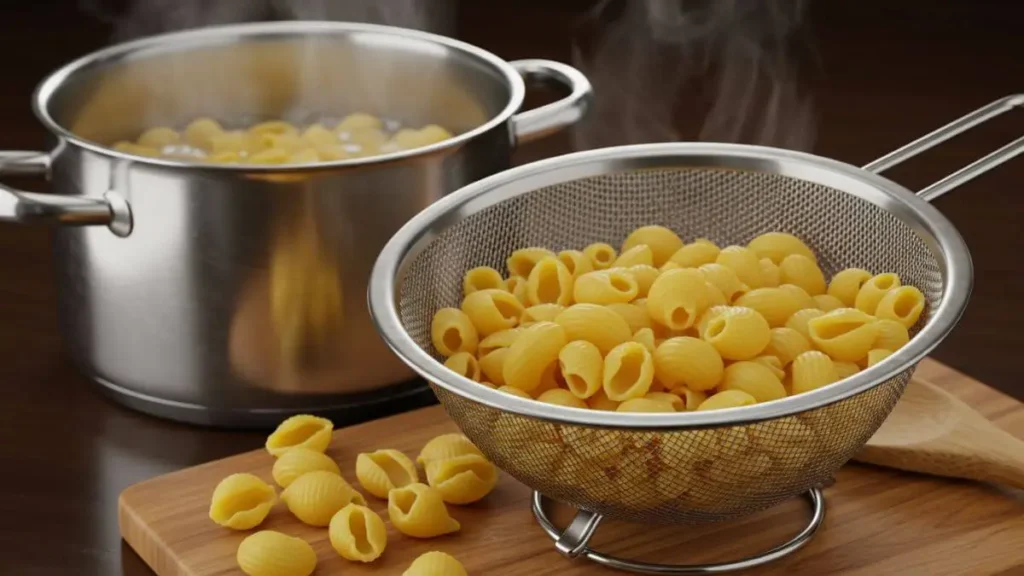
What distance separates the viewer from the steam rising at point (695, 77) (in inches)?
76.1

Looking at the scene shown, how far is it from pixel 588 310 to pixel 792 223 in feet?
0.96

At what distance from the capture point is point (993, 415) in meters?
1.39

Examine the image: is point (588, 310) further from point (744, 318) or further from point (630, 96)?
point (630, 96)

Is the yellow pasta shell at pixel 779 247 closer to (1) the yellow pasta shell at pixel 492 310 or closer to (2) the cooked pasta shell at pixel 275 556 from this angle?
(1) the yellow pasta shell at pixel 492 310

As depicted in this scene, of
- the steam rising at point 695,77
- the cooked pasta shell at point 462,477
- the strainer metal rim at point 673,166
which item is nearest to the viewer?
the strainer metal rim at point 673,166

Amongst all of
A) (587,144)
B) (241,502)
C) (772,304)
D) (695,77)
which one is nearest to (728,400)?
(772,304)

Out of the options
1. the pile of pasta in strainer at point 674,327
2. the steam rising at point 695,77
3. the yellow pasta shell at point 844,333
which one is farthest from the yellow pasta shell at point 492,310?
the steam rising at point 695,77

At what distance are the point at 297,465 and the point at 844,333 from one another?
16.7 inches

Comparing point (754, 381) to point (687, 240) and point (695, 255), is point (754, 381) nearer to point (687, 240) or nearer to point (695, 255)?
point (695, 255)

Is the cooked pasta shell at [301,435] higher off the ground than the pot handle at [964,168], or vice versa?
the pot handle at [964,168]

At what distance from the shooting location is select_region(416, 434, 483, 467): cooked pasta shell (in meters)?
1.28

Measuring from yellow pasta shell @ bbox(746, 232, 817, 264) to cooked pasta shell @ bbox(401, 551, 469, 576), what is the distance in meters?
0.39

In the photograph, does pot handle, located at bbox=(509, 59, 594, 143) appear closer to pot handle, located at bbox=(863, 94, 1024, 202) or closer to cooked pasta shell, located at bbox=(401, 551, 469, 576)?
pot handle, located at bbox=(863, 94, 1024, 202)

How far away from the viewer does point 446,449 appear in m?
1.28
